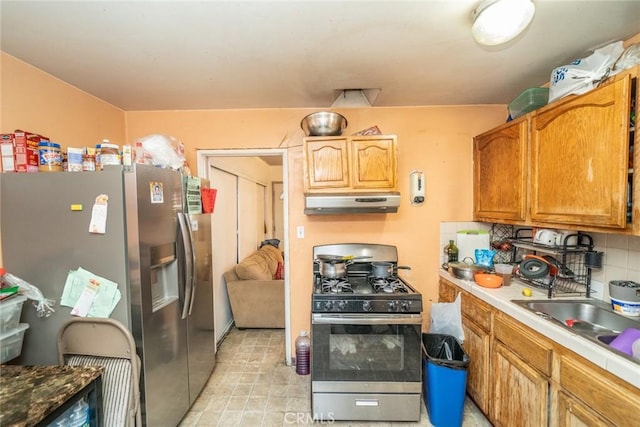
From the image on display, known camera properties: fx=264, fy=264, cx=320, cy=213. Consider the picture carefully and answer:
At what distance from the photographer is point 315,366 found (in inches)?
71.0

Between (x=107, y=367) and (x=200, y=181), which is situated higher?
(x=200, y=181)

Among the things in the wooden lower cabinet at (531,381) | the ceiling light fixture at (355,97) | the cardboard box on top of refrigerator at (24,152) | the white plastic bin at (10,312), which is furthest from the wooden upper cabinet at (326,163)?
the white plastic bin at (10,312)

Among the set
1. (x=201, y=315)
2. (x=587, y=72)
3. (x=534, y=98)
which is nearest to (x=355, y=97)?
(x=534, y=98)

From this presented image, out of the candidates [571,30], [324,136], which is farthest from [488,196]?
[324,136]

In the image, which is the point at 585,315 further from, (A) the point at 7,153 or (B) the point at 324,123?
(A) the point at 7,153

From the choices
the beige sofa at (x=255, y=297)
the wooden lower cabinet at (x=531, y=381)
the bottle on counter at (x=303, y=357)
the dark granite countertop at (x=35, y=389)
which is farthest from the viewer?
the beige sofa at (x=255, y=297)

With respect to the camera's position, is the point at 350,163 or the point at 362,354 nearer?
the point at 362,354

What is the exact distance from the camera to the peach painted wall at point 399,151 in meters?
2.45

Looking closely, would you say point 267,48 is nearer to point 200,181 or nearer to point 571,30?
point 200,181

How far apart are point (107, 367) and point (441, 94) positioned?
9.52 feet

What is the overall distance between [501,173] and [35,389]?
2905mm

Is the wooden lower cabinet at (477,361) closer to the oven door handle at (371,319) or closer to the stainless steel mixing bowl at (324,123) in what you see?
the oven door handle at (371,319)

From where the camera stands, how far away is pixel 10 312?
4.18ft

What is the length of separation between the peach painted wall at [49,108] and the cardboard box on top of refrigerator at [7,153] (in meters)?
0.16
